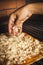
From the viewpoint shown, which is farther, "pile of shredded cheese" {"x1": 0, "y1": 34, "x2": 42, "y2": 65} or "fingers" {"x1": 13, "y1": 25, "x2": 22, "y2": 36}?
"fingers" {"x1": 13, "y1": 25, "x2": 22, "y2": 36}

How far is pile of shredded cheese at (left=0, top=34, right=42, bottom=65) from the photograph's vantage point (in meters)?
1.34

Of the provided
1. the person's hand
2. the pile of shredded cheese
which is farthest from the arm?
the pile of shredded cheese

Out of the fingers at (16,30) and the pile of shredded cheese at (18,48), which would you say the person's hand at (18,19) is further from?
the pile of shredded cheese at (18,48)

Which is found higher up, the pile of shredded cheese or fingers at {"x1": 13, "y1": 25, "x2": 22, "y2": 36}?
fingers at {"x1": 13, "y1": 25, "x2": 22, "y2": 36}

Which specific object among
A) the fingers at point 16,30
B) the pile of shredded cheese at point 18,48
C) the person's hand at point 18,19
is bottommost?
the pile of shredded cheese at point 18,48

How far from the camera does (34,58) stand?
1336 mm

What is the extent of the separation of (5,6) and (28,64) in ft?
3.27

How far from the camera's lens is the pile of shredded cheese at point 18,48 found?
1.34 metres

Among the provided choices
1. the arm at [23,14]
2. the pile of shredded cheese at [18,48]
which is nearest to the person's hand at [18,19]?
the arm at [23,14]

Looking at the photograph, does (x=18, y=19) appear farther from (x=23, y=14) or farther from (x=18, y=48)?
(x=18, y=48)

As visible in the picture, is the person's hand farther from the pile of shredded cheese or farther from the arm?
the pile of shredded cheese

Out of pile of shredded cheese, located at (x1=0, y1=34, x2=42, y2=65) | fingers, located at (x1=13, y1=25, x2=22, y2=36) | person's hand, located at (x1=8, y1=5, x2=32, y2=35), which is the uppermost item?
person's hand, located at (x1=8, y1=5, x2=32, y2=35)

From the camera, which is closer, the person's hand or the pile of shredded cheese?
the pile of shredded cheese

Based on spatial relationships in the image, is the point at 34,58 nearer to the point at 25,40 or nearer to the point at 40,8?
the point at 25,40
